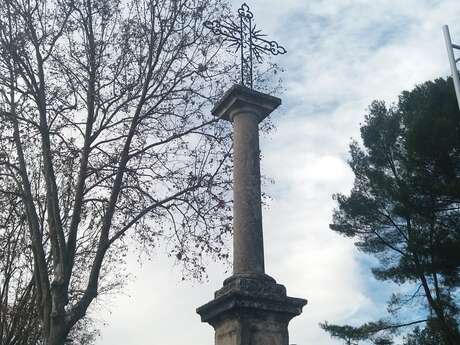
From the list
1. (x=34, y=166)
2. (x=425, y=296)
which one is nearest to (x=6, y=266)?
(x=34, y=166)

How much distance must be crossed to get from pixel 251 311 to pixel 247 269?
63 centimetres

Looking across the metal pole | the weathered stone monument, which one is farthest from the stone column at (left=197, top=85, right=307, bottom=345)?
the metal pole

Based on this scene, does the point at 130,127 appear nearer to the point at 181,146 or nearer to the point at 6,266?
the point at 181,146

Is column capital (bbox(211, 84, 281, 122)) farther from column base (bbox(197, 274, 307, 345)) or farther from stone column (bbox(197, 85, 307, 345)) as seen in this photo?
column base (bbox(197, 274, 307, 345))

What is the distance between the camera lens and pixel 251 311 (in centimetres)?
618

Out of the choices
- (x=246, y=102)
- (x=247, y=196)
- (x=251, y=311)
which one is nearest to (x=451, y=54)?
(x=246, y=102)

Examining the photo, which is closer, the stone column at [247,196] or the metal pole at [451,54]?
the stone column at [247,196]

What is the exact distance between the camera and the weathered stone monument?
6.17m

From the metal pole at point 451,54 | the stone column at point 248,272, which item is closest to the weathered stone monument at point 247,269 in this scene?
the stone column at point 248,272

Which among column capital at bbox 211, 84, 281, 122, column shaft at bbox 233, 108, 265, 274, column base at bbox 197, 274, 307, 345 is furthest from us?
column capital at bbox 211, 84, 281, 122

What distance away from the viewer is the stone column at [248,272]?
6168mm

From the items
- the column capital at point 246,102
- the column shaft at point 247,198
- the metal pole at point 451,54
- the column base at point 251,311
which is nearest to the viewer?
the column base at point 251,311

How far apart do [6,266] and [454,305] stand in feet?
41.6

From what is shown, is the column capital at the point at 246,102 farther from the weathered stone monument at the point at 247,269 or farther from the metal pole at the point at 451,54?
the metal pole at the point at 451,54
